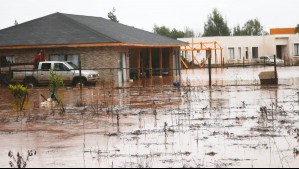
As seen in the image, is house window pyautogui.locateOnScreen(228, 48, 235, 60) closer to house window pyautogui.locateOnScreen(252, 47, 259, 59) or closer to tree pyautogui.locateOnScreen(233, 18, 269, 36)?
house window pyautogui.locateOnScreen(252, 47, 259, 59)

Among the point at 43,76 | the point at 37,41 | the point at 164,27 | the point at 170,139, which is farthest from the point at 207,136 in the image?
the point at 164,27

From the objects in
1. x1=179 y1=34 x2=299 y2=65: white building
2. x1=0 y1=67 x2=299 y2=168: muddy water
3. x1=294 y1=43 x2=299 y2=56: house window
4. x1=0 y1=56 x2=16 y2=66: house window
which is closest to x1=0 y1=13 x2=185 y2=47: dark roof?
x1=0 y1=56 x2=16 y2=66: house window

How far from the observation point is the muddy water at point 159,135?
955 centimetres

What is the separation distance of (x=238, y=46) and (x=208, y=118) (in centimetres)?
6410

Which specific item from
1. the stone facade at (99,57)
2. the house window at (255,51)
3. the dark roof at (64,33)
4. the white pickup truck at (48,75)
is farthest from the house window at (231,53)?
the white pickup truck at (48,75)

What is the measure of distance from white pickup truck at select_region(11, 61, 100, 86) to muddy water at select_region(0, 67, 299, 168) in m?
14.0

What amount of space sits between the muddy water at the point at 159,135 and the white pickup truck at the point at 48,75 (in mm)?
13982

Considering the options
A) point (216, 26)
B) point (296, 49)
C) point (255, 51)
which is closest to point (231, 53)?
point (255, 51)

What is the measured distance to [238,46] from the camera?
78.2 meters

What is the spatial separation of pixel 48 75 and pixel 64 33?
19.0 feet

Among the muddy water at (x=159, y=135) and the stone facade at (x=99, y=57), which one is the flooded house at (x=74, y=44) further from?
the muddy water at (x=159, y=135)

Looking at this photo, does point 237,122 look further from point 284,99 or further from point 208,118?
point 284,99

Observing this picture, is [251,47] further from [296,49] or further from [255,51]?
[296,49]

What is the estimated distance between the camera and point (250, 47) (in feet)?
259
